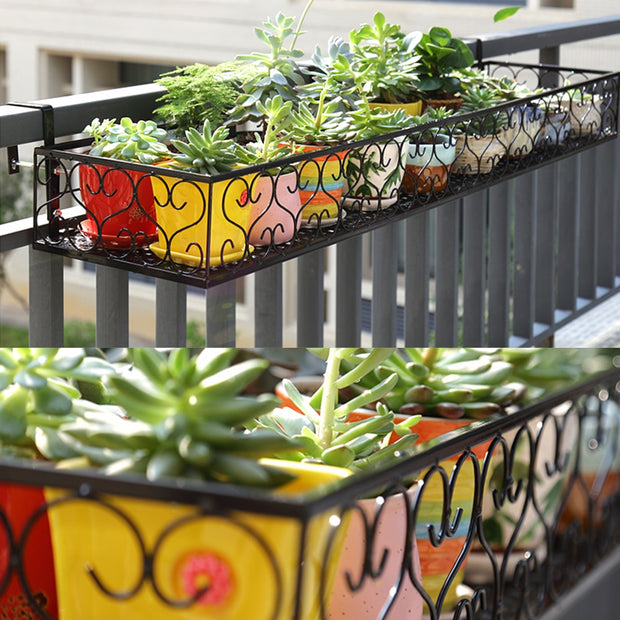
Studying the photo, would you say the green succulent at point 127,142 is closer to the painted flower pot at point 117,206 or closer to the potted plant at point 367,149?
the painted flower pot at point 117,206

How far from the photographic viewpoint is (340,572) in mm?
465

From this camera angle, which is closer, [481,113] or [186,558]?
[186,558]

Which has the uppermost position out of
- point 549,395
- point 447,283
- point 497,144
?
point 497,144

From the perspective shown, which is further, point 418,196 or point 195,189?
point 418,196

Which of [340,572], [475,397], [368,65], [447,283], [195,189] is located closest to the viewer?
[340,572]

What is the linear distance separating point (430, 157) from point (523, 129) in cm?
21

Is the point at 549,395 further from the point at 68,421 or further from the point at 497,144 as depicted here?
the point at 497,144

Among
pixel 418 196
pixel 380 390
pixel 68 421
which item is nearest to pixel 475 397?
pixel 380 390

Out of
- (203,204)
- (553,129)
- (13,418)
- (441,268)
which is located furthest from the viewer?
(441,268)

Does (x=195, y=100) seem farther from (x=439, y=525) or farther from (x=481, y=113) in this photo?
(x=439, y=525)

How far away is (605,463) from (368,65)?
659 millimetres

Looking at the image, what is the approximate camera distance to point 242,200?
86 cm

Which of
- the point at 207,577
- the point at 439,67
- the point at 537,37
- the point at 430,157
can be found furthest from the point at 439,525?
the point at 537,37

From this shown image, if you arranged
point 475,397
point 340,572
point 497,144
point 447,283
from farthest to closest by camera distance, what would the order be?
point 447,283
point 497,144
point 475,397
point 340,572
